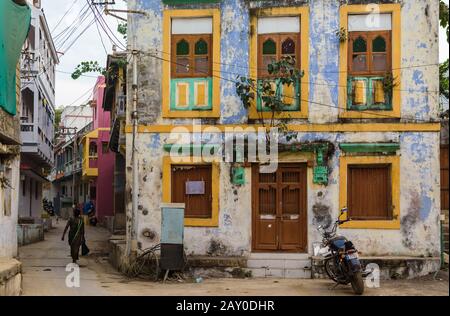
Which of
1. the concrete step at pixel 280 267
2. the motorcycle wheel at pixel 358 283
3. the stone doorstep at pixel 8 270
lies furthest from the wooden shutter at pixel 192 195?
the stone doorstep at pixel 8 270

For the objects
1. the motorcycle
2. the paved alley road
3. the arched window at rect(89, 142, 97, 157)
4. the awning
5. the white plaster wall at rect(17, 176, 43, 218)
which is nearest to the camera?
the motorcycle

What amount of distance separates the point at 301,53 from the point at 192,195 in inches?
164

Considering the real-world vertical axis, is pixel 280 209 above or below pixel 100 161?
below

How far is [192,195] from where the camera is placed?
1395cm

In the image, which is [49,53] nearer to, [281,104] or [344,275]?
[281,104]

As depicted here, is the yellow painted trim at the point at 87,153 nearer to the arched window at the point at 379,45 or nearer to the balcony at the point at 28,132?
the balcony at the point at 28,132

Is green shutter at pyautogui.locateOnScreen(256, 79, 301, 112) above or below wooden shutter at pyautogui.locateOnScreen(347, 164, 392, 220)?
above

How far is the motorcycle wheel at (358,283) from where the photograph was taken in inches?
419

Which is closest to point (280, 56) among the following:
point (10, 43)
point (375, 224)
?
point (375, 224)

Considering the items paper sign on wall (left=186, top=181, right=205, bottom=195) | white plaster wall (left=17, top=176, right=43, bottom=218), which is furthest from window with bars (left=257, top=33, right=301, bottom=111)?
white plaster wall (left=17, top=176, right=43, bottom=218)

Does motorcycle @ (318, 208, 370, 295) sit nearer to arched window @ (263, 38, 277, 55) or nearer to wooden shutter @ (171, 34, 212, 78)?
arched window @ (263, 38, 277, 55)

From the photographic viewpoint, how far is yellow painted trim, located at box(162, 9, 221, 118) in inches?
541

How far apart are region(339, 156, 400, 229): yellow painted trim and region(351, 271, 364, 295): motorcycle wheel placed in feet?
9.06

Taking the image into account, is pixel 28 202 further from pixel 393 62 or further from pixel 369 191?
pixel 393 62
